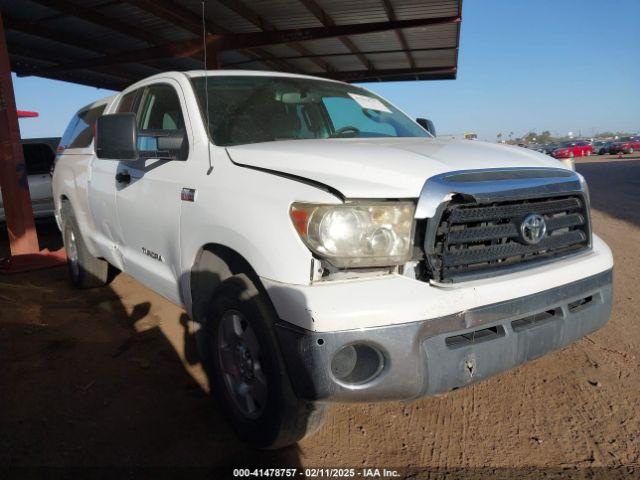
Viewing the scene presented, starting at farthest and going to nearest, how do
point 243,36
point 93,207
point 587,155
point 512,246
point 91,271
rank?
point 587,155 < point 243,36 < point 91,271 < point 93,207 < point 512,246

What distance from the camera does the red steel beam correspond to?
19.7 feet

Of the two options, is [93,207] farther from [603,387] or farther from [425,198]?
[603,387]

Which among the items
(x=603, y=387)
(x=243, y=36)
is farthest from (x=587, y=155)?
(x=603, y=387)

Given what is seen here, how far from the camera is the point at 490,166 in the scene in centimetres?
217

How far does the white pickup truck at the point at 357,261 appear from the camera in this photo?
187cm

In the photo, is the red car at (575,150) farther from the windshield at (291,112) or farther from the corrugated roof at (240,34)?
the windshield at (291,112)

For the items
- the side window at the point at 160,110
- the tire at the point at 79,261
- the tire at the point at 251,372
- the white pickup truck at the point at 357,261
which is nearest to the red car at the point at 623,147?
the white pickup truck at the point at 357,261

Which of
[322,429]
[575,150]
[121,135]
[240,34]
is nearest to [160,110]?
[121,135]

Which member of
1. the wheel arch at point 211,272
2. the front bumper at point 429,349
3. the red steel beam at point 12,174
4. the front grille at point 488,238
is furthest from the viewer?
the red steel beam at point 12,174

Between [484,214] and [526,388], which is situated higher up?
[484,214]

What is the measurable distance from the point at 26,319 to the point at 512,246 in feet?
13.1

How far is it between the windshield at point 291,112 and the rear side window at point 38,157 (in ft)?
22.7

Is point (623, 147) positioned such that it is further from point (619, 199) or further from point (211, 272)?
point (211, 272)

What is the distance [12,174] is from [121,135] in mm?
4431
